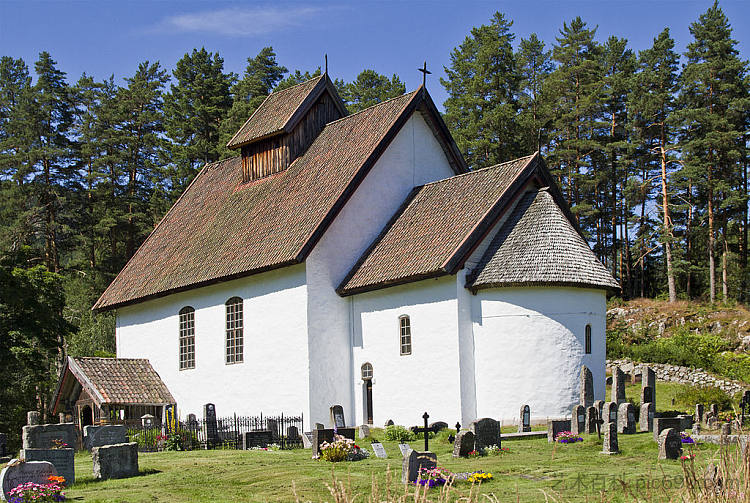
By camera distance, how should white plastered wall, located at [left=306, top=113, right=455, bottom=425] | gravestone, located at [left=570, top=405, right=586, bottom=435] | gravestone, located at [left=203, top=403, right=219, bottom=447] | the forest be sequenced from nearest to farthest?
1. gravestone, located at [left=570, top=405, right=586, bottom=435]
2. gravestone, located at [left=203, top=403, right=219, bottom=447]
3. white plastered wall, located at [left=306, top=113, right=455, bottom=425]
4. the forest

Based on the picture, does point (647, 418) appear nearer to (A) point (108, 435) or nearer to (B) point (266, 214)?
(A) point (108, 435)

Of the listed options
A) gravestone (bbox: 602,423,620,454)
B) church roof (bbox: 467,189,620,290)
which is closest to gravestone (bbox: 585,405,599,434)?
gravestone (bbox: 602,423,620,454)

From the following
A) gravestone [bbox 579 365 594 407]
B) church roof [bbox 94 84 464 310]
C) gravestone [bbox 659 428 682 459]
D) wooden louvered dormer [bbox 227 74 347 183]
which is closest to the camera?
gravestone [bbox 659 428 682 459]

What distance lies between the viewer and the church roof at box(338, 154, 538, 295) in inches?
1011

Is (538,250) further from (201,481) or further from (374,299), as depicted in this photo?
(201,481)

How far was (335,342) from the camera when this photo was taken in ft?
91.4

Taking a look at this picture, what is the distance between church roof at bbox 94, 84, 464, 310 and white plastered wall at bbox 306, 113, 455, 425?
30.3 inches

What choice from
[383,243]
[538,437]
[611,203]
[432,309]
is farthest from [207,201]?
[611,203]

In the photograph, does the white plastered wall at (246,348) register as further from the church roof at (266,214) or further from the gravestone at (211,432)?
the gravestone at (211,432)

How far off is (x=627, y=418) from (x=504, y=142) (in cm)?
3002

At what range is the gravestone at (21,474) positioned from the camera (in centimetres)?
1320

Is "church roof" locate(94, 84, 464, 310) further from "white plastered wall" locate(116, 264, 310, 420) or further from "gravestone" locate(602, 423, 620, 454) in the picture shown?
"gravestone" locate(602, 423, 620, 454)

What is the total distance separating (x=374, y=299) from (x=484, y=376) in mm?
4461

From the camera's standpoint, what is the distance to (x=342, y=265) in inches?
1117
